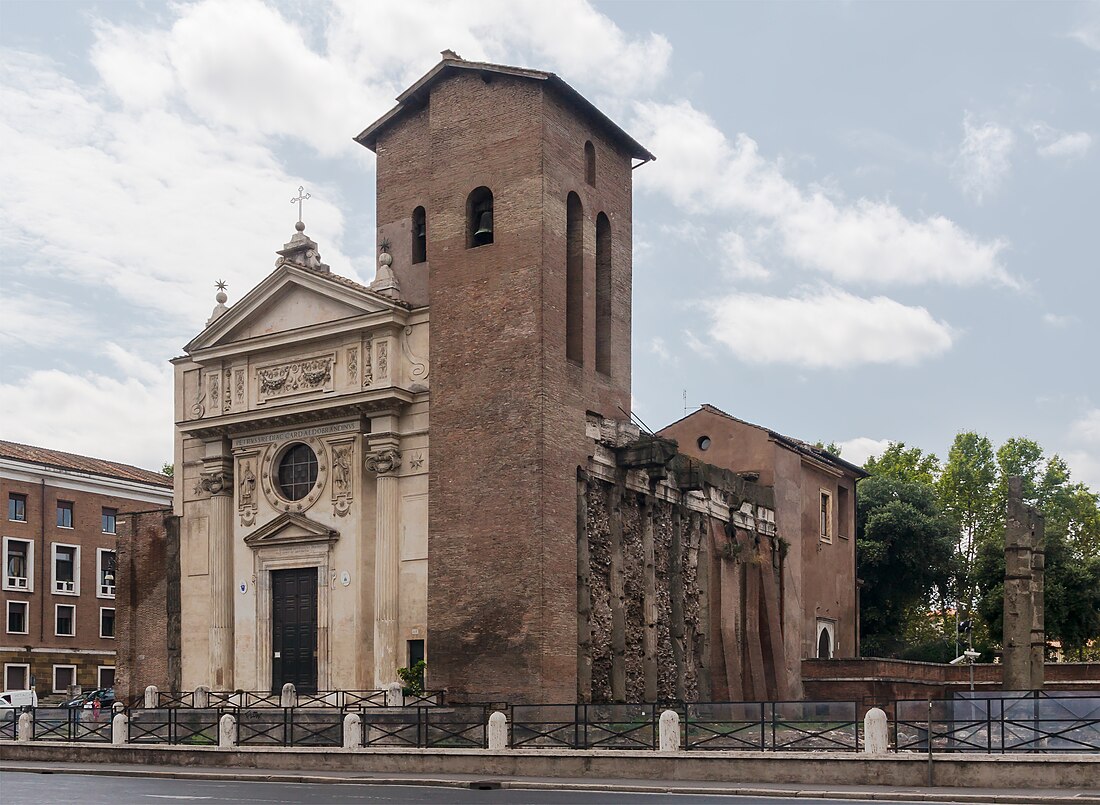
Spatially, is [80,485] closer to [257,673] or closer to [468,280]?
[257,673]

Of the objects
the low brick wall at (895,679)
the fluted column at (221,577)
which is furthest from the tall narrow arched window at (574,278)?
the low brick wall at (895,679)

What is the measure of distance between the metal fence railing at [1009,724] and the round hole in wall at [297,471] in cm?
1760

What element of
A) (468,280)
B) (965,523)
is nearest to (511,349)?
(468,280)

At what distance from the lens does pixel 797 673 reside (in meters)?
42.5

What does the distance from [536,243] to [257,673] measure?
13.0 meters

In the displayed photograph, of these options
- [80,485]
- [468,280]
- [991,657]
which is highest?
[468,280]

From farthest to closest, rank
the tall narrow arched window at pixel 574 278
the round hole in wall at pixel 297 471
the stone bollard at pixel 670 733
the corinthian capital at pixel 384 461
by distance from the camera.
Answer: the round hole in wall at pixel 297 471
the tall narrow arched window at pixel 574 278
the corinthian capital at pixel 384 461
the stone bollard at pixel 670 733

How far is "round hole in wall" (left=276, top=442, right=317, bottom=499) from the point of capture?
34.9 m

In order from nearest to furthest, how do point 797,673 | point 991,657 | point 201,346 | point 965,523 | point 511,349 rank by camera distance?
point 511,349 < point 201,346 < point 797,673 < point 991,657 < point 965,523

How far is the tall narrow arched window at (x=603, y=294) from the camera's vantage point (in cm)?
3522

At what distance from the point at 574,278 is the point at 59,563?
32.8m

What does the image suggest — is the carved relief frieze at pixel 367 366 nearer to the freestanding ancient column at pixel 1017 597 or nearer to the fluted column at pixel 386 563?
the fluted column at pixel 386 563

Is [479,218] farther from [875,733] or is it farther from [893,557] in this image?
[893,557]

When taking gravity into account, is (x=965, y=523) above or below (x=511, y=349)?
below
